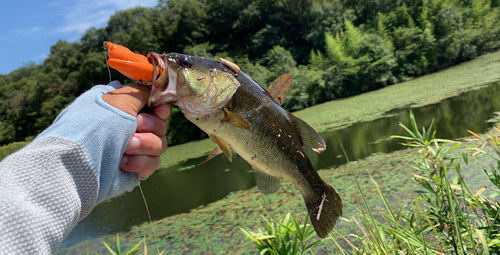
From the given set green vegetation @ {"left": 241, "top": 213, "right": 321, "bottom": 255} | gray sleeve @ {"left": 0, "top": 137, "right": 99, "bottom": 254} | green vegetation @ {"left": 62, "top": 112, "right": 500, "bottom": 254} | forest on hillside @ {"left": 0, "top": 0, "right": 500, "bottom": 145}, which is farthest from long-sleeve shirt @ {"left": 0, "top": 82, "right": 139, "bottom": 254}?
forest on hillside @ {"left": 0, "top": 0, "right": 500, "bottom": 145}

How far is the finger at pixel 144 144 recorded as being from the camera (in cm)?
121

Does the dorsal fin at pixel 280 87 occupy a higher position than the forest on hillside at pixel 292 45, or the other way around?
the dorsal fin at pixel 280 87

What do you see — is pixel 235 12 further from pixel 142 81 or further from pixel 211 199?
pixel 142 81

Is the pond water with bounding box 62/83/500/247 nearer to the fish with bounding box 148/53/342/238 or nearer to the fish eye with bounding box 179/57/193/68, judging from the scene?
the fish with bounding box 148/53/342/238

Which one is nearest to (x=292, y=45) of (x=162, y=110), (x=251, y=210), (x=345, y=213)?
(x=251, y=210)

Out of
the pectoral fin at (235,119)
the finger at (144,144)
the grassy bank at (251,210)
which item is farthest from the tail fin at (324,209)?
the grassy bank at (251,210)

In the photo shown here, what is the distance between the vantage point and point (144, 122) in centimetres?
125

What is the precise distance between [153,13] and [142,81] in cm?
4484

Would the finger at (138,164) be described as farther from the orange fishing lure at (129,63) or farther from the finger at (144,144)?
the orange fishing lure at (129,63)

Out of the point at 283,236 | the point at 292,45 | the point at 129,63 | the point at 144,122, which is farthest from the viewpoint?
the point at 292,45

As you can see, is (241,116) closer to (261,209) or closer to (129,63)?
(129,63)

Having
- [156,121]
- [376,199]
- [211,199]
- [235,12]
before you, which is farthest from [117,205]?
[235,12]

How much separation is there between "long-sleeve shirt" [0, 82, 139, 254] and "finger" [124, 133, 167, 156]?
0.05 meters

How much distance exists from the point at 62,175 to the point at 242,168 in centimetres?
958
